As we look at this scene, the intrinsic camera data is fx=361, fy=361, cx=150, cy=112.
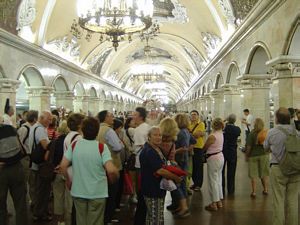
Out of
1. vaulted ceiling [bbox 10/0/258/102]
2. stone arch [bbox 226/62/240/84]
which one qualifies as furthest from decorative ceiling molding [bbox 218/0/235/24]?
stone arch [bbox 226/62/240/84]

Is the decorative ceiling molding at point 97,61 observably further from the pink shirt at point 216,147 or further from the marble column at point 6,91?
the pink shirt at point 216,147

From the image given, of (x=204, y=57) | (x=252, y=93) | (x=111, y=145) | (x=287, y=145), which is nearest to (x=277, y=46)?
(x=252, y=93)

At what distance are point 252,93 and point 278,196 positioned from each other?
8497 millimetres

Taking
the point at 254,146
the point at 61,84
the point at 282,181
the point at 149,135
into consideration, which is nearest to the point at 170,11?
the point at 61,84

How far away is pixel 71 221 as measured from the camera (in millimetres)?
5191

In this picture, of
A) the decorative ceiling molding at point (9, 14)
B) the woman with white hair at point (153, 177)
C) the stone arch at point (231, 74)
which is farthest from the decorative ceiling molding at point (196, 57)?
the woman with white hair at point (153, 177)

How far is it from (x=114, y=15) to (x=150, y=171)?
6112mm

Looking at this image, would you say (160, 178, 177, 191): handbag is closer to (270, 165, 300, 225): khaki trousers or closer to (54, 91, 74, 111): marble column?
(270, 165, 300, 225): khaki trousers

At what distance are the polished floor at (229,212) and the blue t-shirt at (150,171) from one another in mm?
1665

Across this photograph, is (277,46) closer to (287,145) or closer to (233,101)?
(287,145)

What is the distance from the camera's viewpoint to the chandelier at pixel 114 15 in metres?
9.42

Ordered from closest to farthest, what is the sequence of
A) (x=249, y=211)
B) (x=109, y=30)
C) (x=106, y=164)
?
1. (x=106, y=164)
2. (x=249, y=211)
3. (x=109, y=30)

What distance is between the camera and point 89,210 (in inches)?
154

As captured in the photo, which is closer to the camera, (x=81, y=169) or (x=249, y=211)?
(x=81, y=169)
